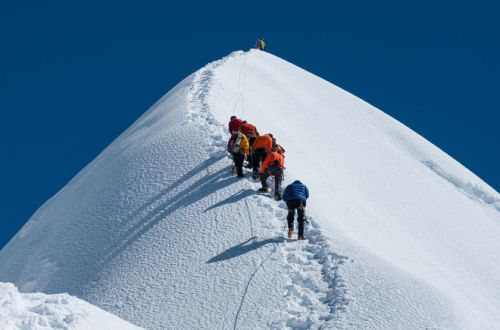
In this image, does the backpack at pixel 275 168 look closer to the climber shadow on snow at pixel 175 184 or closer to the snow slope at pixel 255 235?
the snow slope at pixel 255 235

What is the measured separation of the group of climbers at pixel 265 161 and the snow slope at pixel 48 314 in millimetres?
5180

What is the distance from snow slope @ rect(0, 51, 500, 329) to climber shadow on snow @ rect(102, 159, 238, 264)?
5 centimetres

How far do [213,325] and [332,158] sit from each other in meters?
14.4

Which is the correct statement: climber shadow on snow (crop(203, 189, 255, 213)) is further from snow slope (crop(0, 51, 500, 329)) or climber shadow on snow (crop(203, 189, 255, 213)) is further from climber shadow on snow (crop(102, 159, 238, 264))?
climber shadow on snow (crop(102, 159, 238, 264))

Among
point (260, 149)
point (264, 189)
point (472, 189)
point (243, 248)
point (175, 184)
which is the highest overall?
point (472, 189)

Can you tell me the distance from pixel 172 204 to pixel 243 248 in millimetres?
3235

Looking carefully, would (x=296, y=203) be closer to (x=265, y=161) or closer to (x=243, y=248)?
(x=243, y=248)

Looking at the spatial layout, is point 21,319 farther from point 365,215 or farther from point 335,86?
point 335,86

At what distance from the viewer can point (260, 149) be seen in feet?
56.6

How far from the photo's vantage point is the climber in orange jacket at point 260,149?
17.2 m

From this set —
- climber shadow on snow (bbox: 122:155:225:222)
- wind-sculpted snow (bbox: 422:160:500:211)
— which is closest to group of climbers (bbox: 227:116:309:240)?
climber shadow on snow (bbox: 122:155:225:222)

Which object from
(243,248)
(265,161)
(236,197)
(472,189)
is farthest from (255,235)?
(472,189)

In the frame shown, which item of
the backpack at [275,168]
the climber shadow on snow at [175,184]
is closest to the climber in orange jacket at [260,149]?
the backpack at [275,168]

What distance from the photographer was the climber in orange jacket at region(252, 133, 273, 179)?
677 inches
